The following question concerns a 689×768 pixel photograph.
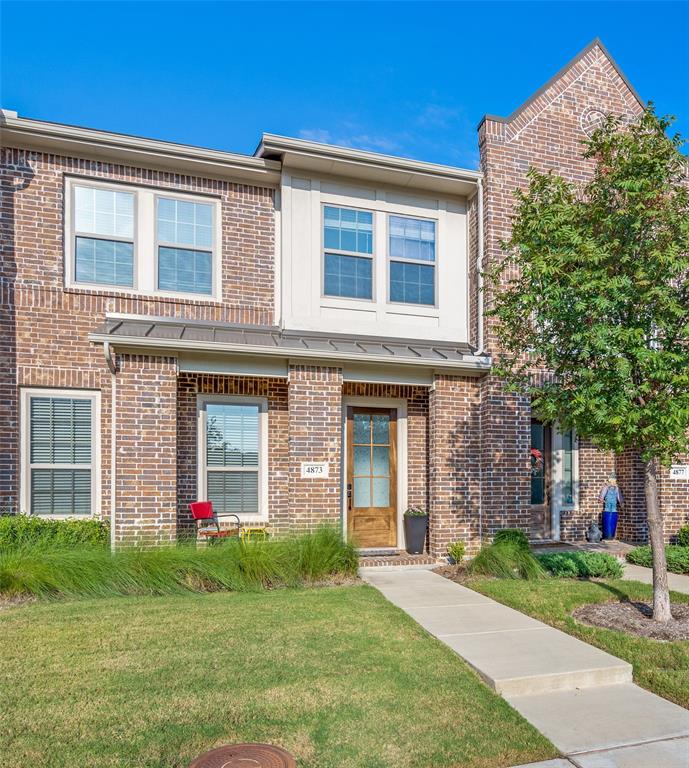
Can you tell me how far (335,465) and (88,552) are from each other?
3.74 m

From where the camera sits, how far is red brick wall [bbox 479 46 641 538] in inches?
405

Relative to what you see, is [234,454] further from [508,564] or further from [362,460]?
[508,564]

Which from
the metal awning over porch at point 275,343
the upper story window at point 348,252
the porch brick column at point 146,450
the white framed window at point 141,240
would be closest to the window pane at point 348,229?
the upper story window at point 348,252

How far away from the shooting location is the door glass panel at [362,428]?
10.9 metres

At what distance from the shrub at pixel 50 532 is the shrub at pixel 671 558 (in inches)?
324

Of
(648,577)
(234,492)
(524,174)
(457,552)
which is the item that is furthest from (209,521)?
(524,174)

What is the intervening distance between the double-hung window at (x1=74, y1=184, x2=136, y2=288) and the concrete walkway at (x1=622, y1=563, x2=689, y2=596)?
29.5 ft

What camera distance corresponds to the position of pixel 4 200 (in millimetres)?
9273

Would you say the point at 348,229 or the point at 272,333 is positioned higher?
the point at 348,229

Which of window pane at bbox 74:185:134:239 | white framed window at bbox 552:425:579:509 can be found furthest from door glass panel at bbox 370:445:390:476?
window pane at bbox 74:185:134:239

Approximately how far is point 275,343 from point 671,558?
7.13m

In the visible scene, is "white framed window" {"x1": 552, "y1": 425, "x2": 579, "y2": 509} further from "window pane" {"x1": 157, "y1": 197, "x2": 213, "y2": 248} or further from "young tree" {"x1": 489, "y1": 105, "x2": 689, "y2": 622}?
"window pane" {"x1": 157, "y1": 197, "x2": 213, "y2": 248}

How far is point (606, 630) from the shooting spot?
6.28 meters

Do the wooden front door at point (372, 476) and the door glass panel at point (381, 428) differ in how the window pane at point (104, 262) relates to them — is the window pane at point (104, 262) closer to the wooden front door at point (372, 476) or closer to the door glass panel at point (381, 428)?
the wooden front door at point (372, 476)
